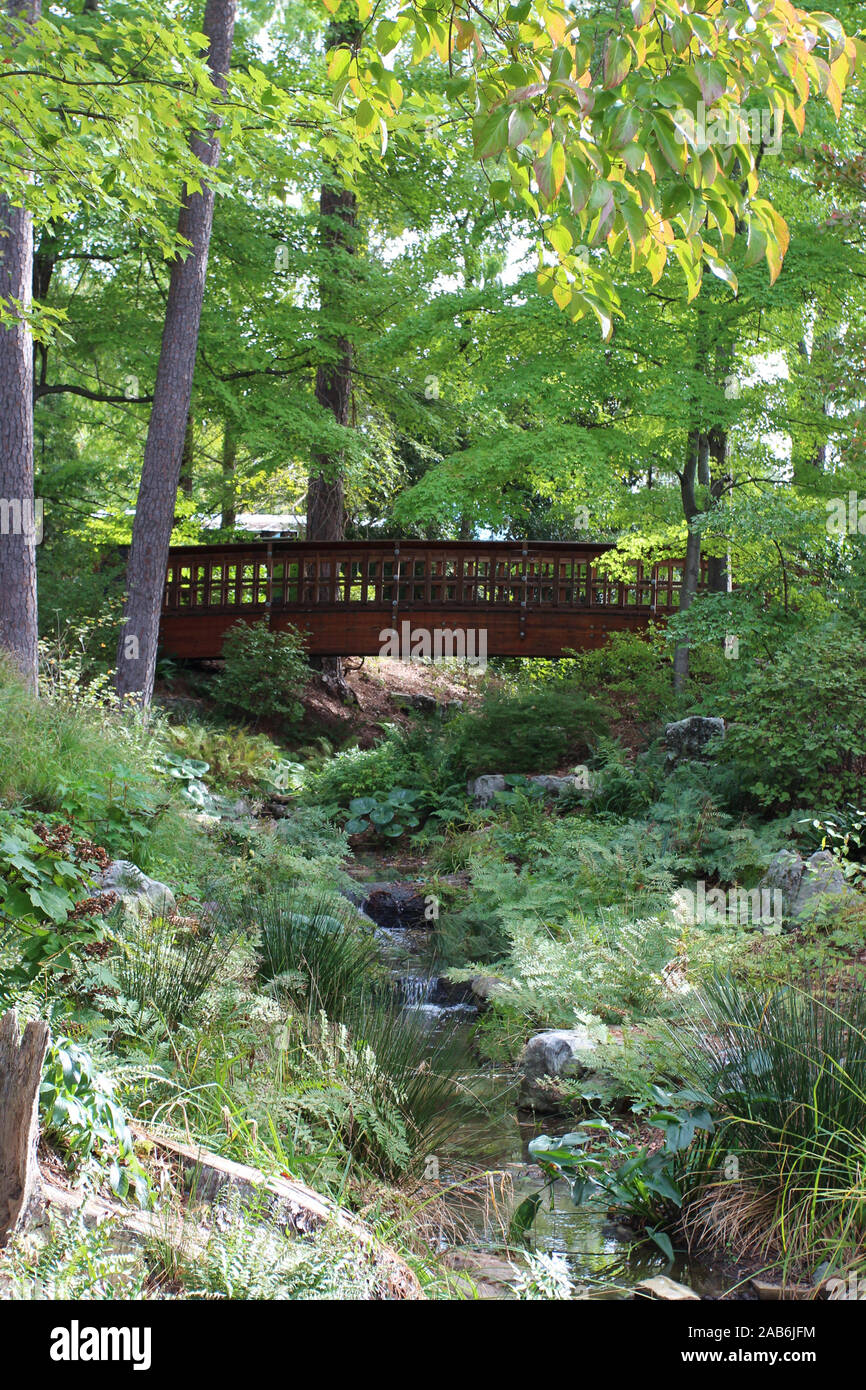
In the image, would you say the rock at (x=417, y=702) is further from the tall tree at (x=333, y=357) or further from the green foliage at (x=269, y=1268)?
the green foliage at (x=269, y=1268)

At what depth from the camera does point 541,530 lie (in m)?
20.8

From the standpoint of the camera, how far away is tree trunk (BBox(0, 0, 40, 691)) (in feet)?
25.8

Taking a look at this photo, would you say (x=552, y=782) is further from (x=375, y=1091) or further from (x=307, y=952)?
(x=375, y=1091)

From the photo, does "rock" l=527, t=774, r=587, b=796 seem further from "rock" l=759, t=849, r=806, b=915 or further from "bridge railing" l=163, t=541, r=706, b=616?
"bridge railing" l=163, t=541, r=706, b=616

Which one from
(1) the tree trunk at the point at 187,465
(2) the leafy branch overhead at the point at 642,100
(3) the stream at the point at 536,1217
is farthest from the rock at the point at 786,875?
(1) the tree trunk at the point at 187,465

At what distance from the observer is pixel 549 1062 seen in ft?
16.4

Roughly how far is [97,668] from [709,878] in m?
7.35

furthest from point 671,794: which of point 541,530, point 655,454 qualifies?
point 541,530

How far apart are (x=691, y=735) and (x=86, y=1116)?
707 centimetres

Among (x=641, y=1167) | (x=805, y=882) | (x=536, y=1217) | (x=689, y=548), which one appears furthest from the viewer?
(x=689, y=548)

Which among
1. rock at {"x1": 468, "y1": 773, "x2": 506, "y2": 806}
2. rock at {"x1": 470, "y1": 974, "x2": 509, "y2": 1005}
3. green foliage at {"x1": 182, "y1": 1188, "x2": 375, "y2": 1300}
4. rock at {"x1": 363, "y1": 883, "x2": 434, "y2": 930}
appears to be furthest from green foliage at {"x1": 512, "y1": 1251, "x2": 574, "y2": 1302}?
rock at {"x1": 468, "y1": 773, "x2": 506, "y2": 806}

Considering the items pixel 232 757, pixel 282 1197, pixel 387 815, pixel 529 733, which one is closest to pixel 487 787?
pixel 529 733

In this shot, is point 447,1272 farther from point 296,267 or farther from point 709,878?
point 296,267

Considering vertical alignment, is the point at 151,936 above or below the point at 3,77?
below
